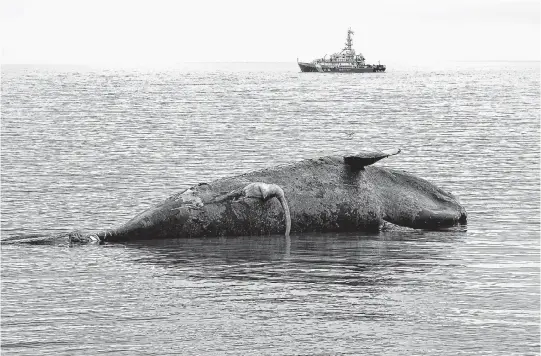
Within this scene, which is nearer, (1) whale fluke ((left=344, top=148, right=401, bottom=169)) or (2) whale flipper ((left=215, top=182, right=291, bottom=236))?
(2) whale flipper ((left=215, top=182, right=291, bottom=236))

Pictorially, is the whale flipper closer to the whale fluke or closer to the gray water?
the gray water

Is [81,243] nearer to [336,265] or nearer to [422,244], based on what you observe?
[336,265]

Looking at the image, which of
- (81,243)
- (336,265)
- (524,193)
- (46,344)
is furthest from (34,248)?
(524,193)

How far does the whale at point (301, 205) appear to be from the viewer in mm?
16641

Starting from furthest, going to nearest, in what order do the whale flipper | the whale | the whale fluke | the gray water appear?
the whale fluke < the whale flipper < the whale < the gray water

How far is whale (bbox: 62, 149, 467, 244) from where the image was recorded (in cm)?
1664

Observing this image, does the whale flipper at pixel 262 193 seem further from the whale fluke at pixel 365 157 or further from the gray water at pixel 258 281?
the whale fluke at pixel 365 157

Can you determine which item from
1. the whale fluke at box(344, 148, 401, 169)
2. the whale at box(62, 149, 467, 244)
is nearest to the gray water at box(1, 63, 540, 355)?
the whale at box(62, 149, 467, 244)

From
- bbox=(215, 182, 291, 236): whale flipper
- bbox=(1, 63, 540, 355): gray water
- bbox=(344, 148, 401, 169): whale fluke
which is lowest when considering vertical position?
bbox=(1, 63, 540, 355): gray water

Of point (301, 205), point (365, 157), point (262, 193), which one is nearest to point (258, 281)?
point (262, 193)

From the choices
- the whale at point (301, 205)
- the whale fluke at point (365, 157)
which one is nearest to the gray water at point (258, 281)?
the whale at point (301, 205)

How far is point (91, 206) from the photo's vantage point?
800 inches

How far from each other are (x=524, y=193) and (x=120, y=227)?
31.4ft

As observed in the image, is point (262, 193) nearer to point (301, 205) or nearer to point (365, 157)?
point (301, 205)
